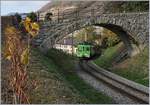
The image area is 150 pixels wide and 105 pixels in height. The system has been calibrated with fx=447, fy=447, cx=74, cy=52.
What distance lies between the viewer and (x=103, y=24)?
36594 mm

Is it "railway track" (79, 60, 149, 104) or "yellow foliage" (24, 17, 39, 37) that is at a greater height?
"yellow foliage" (24, 17, 39, 37)

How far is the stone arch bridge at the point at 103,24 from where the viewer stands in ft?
114

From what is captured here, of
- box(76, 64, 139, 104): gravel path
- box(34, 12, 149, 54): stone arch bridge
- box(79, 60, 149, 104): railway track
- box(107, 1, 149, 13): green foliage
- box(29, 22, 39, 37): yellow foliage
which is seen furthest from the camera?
box(107, 1, 149, 13): green foliage

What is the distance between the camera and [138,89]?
22812 mm

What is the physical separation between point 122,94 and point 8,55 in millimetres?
13352

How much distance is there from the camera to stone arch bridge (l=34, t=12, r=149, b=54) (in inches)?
1366

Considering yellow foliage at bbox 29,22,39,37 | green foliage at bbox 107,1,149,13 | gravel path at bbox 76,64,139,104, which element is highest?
yellow foliage at bbox 29,22,39,37

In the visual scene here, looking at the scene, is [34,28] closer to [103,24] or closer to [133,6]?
[103,24]

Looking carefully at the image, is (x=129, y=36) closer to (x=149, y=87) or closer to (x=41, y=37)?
(x=41, y=37)

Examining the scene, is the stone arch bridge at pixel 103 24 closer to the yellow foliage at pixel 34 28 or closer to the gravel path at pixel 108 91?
the gravel path at pixel 108 91

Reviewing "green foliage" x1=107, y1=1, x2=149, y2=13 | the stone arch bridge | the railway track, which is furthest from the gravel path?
"green foliage" x1=107, y1=1, x2=149, y2=13

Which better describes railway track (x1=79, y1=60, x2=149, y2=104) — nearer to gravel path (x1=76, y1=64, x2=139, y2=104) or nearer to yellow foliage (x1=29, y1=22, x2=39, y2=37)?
gravel path (x1=76, y1=64, x2=139, y2=104)

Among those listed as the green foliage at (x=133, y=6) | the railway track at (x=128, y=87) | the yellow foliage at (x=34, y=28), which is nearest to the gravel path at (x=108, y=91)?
the railway track at (x=128, y=87)

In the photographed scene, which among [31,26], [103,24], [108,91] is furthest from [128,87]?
[31,26]
